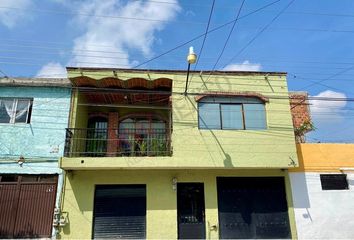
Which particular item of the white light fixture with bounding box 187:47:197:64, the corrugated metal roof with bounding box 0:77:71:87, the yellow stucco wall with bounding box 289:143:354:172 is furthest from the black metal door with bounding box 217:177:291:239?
the corrugated metal roof with bounding box 0:77:71:87

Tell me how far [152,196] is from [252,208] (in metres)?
4.30

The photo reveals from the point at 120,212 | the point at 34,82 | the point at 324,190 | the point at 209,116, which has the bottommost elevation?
the point at 120,212

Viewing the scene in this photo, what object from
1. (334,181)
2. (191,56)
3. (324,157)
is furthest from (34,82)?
(334,181)

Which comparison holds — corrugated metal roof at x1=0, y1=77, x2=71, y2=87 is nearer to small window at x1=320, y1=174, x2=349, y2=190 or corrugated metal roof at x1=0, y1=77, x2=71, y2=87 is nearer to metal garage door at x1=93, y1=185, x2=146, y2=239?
metal garage door at x1=93, y1=185, x2=146, y2=239

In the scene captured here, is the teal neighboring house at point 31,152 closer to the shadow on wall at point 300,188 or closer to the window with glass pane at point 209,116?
the window with glass pane at point 209,116

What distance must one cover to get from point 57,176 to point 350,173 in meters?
12.7

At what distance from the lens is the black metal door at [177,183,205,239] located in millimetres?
12250

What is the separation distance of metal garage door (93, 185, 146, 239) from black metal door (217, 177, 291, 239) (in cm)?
334

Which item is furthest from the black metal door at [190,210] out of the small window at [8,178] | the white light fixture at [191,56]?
the small window at [8,178]

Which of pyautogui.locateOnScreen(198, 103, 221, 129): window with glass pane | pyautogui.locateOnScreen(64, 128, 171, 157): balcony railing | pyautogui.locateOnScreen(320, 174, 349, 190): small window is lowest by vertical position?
Answer: pyautogui.locateOnScreen(320, 174, 349, 190): small window

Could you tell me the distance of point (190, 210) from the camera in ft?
41.4

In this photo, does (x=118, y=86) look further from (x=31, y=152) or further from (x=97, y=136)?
(x=31, y=152)

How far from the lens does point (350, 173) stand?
44.0ft

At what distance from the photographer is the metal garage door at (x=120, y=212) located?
12133mm
